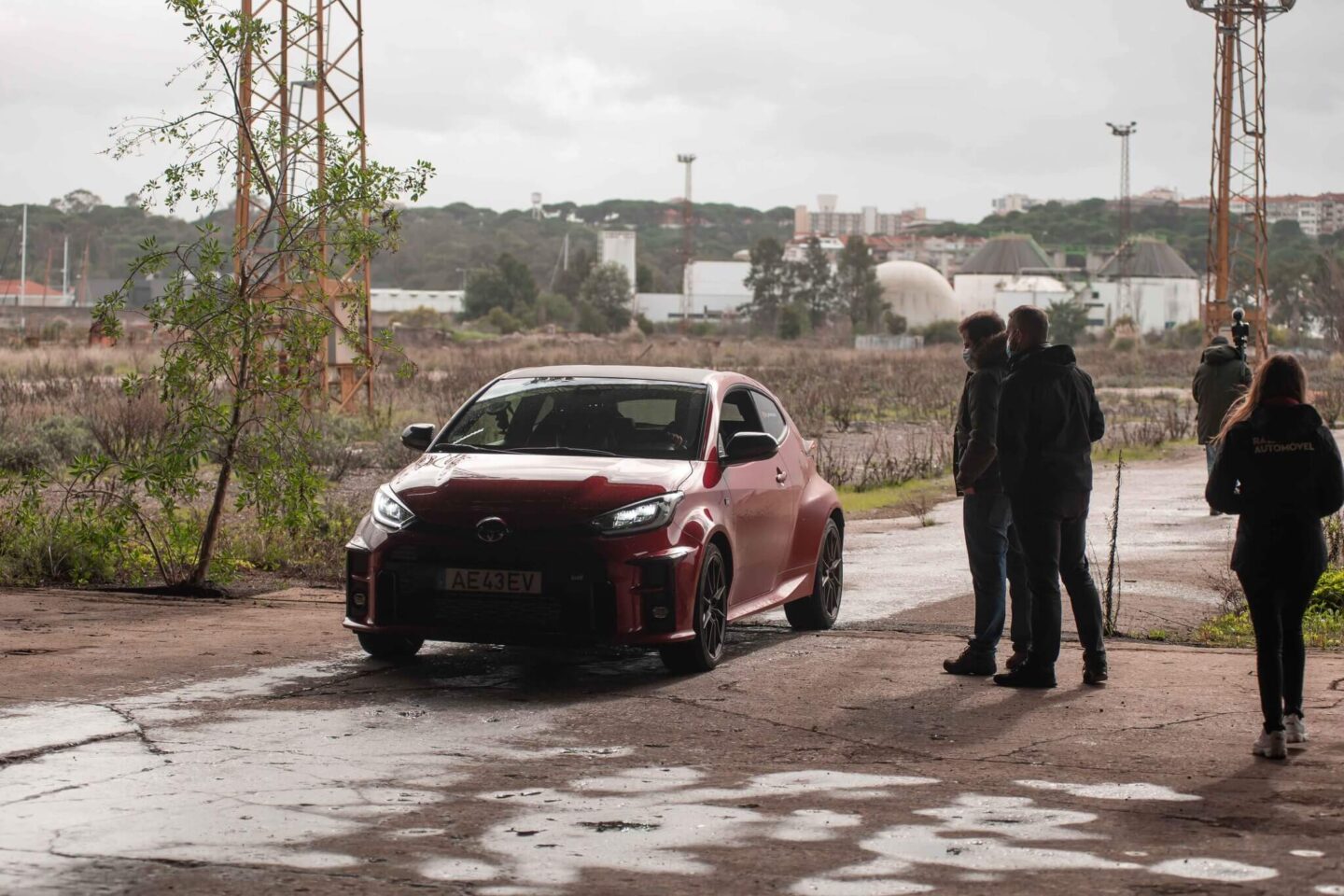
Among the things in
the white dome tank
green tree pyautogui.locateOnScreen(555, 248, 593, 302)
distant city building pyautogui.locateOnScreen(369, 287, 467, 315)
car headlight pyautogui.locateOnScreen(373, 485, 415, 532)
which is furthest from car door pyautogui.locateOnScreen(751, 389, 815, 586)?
distant city building pyautogui.locateOnScreen(369, 287, 467, 315)

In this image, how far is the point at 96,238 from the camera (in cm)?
18762

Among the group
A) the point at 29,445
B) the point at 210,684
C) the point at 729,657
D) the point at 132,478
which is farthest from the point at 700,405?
the point at 29,445

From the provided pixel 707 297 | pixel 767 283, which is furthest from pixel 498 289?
pixel 707 297

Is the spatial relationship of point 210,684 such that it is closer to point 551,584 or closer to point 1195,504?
point 551,584

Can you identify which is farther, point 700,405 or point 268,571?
point 268,571

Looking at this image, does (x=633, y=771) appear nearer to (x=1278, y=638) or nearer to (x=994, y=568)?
(x=1278, y=638)

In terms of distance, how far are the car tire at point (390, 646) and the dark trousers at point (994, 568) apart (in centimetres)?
295

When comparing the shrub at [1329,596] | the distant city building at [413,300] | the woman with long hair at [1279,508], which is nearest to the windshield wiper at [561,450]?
the woman with long hair at [1279,508]

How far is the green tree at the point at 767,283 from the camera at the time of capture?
156 metres

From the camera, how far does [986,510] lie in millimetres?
9617

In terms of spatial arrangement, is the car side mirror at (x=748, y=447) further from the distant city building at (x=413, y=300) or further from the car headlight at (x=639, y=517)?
the distant city building at (x=413, y=300)

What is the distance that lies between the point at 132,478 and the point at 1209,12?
147ft

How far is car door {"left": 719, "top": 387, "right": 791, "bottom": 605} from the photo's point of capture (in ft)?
33.2

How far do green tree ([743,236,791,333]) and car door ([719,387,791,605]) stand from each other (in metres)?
144
